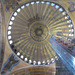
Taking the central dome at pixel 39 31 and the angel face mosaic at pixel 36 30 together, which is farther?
the central dome at pixel 39 31

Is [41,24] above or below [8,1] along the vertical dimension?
below

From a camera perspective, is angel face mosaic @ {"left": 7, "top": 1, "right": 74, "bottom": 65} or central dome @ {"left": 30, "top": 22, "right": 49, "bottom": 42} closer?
angel face mosaic @ {"left": 7, "top": 1, "right": 74, "bottom": 65}

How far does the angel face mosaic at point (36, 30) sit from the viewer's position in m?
14.2

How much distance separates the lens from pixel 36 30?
1642 centimetres

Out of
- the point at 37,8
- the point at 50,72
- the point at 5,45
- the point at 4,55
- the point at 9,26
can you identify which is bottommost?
the point at 50,72

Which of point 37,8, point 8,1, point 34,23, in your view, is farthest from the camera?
point 34,23

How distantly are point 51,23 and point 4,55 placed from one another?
25.9 ft

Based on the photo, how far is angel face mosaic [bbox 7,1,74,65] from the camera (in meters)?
14.2

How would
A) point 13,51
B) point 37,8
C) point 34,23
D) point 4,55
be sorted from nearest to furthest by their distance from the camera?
1. point 4,55
2. point 13,51
3. point 37,8
4. point 34,23

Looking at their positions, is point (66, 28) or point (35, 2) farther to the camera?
point (66, 28)

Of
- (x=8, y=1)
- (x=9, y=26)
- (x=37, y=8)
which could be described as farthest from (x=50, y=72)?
(x=8, y=1)

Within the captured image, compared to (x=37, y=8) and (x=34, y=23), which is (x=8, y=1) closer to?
(x=37, y=8)

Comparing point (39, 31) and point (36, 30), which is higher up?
point (36, 30)

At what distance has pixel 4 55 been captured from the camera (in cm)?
1278
